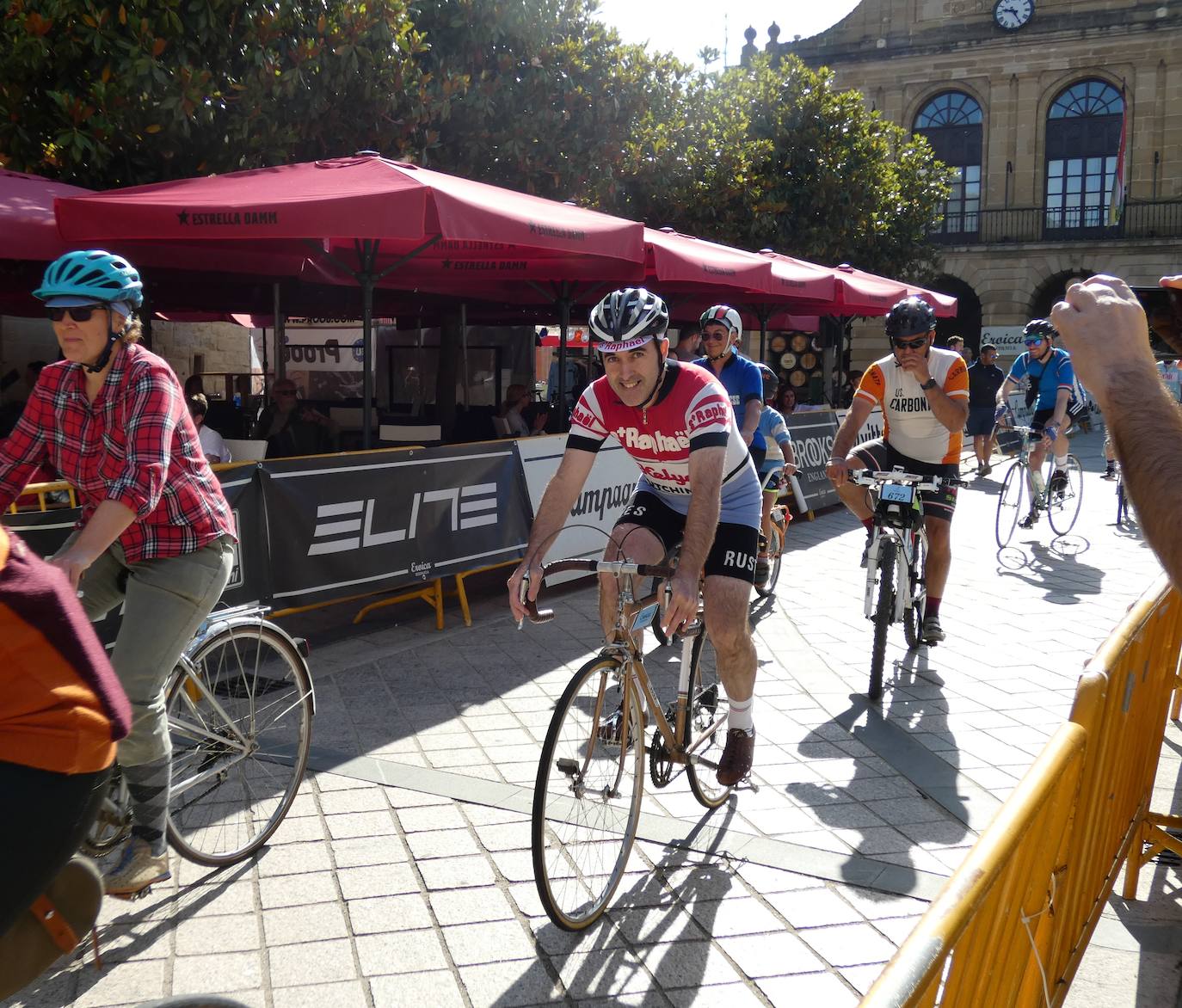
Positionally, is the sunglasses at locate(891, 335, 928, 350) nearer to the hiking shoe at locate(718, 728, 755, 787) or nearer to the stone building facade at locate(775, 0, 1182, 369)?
the hiking shoe at locate(718, 728, 755, 787)

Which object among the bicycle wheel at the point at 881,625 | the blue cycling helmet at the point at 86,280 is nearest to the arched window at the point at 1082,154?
the bicycle wheel at the point at 881,625

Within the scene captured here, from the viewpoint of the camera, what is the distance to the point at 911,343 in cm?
613

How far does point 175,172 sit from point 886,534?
8083 mm

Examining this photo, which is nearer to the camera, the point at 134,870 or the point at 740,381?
the point at 134,870

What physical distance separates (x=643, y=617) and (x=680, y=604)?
383 millimetres

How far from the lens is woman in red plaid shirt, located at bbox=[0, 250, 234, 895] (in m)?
3.28

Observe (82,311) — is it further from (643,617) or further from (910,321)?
(910,321)

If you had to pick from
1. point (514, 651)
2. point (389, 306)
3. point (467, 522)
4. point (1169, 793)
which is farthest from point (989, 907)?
point (389, 306)

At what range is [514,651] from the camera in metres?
7.04

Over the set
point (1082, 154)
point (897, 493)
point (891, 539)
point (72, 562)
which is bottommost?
point (891, 539)

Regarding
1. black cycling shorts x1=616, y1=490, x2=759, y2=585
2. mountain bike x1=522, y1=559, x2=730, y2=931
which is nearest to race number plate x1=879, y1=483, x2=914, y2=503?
black cycling shorts x1=616, y1=490, x2=759, y2=585

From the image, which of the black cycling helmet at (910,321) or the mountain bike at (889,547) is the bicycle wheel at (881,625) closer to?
the mountain bike at (889,547)

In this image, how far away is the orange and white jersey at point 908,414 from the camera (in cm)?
672

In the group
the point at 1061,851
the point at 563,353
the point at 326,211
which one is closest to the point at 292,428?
the point at 563,353
